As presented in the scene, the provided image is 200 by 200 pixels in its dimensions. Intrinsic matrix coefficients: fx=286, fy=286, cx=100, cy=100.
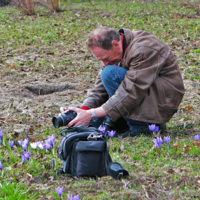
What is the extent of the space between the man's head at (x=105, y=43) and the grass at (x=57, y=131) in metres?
0.94

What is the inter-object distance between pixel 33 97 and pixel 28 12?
345 inches

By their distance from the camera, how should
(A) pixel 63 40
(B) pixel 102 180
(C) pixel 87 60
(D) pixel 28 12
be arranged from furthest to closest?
(D) pixel 28 12
(A) pixel 63 40
(C) pixel 87 60
(B) pixel 102 180

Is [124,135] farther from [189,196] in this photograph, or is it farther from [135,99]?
[189,196]

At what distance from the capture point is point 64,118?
8.36 ft

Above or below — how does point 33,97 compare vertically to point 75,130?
below

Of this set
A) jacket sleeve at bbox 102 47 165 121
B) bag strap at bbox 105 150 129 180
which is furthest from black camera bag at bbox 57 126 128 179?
jacket sleeve at bbox 102 47 165 121

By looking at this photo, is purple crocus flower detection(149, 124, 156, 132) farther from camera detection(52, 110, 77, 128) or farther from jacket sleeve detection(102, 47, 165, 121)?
camera detection(52, 110, 77, 128)

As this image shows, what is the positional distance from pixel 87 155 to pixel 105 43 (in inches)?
48.4

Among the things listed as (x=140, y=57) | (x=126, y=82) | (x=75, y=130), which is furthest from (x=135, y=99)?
(x=75, y=130)

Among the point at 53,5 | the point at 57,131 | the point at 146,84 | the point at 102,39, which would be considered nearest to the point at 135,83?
the point at 146,84

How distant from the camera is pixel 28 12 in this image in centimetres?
1241

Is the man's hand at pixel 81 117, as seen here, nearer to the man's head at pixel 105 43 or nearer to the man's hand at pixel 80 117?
the man's hand at pixel 80 117

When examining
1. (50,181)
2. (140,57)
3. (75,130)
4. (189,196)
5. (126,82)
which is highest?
(140,57)

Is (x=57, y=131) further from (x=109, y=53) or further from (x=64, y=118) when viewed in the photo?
(x=109, y=53)
